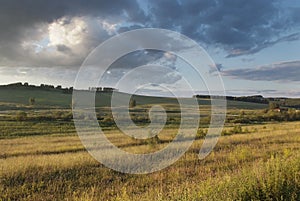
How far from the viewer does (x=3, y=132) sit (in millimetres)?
33188

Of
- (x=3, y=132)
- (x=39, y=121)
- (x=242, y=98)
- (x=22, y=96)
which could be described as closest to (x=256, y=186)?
(x=3, y=132)

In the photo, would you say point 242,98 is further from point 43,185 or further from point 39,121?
point 43,185

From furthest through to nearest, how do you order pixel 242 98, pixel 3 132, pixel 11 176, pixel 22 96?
1. pixel 242 98
2. pixel 22 96
3. pixel 3 132
4. pixel 11 176

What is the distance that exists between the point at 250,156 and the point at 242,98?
142 m

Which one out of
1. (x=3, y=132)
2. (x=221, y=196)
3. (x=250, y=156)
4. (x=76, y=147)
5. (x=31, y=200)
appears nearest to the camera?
(x=221, y=196)

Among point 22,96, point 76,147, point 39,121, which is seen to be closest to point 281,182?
point 76,147

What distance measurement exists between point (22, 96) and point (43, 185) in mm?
104438

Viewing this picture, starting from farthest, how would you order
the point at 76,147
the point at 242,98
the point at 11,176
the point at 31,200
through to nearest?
the point at 242,98, the point at 76,147, the point at 11,176, the point at 31,200

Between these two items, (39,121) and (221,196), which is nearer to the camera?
(221,196)

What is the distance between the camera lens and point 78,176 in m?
10.5

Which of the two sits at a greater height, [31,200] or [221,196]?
[221,196]

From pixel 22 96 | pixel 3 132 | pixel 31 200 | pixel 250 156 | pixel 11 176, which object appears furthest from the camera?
pixel 22 96

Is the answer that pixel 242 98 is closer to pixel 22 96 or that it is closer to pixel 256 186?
pixel 22 96

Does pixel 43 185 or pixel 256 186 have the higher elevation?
pixel 256 186
